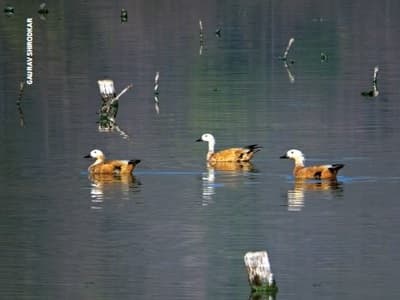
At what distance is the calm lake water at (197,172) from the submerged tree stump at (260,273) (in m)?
0.24

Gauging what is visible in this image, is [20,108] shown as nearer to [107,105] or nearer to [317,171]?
[107,105]

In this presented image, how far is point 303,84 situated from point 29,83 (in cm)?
1063

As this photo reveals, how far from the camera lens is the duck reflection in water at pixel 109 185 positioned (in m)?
43.4

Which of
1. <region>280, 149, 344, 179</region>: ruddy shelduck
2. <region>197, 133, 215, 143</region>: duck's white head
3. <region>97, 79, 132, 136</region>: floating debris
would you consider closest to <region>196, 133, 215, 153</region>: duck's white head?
Result: <region>197, 133, 215, 143</region>: duck's white head

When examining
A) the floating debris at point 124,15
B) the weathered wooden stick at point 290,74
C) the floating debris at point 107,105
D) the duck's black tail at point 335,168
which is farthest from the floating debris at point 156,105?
the floating debris at point 124,15

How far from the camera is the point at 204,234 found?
38.2 metres

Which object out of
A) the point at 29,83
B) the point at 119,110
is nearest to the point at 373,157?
the point at 119,110

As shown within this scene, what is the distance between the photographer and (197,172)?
47.2 meters

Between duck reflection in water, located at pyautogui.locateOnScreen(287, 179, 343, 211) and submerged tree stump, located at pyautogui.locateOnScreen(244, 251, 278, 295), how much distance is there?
29.8 feet

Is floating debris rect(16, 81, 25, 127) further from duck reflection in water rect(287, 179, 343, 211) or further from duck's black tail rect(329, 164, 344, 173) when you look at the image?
duck's black tail rect(329, 164, 344, 173)

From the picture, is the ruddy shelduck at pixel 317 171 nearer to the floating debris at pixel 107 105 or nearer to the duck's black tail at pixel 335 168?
the duck's black tail at pixel 335 168

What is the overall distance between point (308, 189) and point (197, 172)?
13.3 ft

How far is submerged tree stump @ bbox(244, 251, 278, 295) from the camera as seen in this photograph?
31.5 metres

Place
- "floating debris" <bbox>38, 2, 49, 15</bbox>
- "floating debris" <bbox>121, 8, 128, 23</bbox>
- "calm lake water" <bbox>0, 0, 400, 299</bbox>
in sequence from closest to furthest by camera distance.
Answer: "calm lake water" <bbox>0, 0, 400, 299</bbox> < "floating debris" <bbox>121, 8, 128, 23</bbox> < "floating debris" <bbox>38, 2, 49, 15</bbox>
